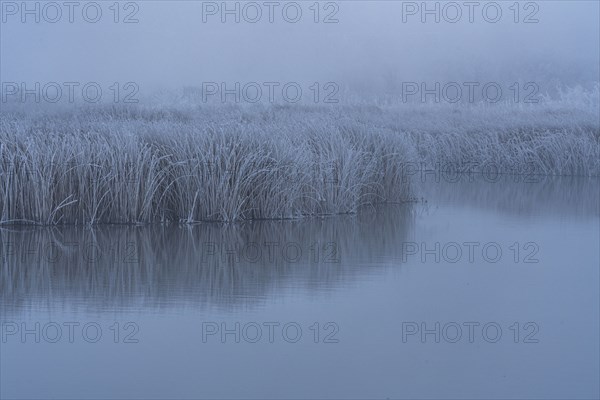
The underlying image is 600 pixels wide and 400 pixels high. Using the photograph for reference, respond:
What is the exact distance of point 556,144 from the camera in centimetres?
1109

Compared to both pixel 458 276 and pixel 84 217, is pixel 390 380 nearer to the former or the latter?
pixel 458 276

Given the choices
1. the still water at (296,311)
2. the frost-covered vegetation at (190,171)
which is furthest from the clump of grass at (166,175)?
the still water at (296,311)

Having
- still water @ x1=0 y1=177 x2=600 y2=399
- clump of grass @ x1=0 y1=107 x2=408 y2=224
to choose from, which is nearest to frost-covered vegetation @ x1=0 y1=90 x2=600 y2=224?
clump of grass @ x1=0 y1=107 x2=408 y2=224

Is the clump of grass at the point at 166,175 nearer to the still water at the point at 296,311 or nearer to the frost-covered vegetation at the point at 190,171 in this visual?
the frost-covered vegetation at the point at 190,171

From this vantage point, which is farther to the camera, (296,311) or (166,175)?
(166,175)

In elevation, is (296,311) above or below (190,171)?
below

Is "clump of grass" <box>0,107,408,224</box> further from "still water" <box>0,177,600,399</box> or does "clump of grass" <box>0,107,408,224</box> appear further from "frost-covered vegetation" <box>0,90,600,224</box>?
"still water" <box>0,177,600,399</box>

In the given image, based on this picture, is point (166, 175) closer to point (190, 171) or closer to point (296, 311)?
point (190, 171)

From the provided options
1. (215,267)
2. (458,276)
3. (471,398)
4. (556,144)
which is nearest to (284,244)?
(215,267)

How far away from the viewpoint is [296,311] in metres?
3.65

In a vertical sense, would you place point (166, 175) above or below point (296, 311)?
above

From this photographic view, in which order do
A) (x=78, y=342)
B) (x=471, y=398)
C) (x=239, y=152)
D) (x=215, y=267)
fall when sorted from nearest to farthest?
(x=471, y=398)
(x=78, y=342)
(x=215, y=267)
(x=239, y=152)

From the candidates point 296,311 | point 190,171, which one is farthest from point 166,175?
point 296,311

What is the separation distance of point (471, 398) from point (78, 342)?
4.55 feet
